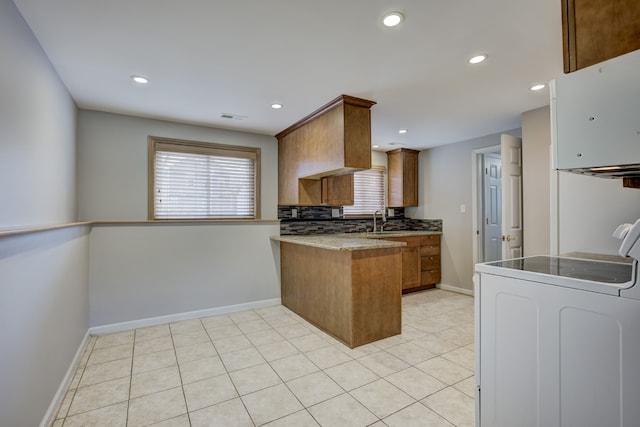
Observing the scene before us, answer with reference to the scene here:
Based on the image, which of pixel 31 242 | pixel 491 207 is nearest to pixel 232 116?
pixel 31 242

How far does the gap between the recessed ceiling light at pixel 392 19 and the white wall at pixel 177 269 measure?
285cm

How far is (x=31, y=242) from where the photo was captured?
61.9 inches

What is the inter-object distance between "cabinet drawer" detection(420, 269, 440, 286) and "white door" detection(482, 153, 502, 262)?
0.74 metres

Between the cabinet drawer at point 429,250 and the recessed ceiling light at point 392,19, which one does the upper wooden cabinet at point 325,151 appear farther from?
the cabinet drawer at point 429,250

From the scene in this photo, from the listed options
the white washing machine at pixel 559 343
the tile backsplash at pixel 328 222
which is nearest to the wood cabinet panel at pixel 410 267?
the tile backsplash at pixel 328 222

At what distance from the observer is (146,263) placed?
11.1 feet

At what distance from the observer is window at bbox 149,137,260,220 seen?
139 inches

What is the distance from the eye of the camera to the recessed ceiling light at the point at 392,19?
1.69 metres

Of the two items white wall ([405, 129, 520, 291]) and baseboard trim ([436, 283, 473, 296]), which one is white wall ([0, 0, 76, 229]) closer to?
white wall ([405, 129, 520, 291])

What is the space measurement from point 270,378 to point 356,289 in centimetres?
100

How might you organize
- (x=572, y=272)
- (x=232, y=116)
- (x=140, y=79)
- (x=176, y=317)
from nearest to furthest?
(x=572, y=272)
(x=140, y=79)
(x=232, y=116)
(x=176, y=317)

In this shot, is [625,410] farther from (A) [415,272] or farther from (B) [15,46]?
(A) [415,272]

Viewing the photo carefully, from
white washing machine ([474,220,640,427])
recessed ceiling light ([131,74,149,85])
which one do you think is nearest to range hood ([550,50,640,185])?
white washing machine ([474,220,640,427])

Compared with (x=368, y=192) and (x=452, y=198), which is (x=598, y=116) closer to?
(x=452, y=198)
